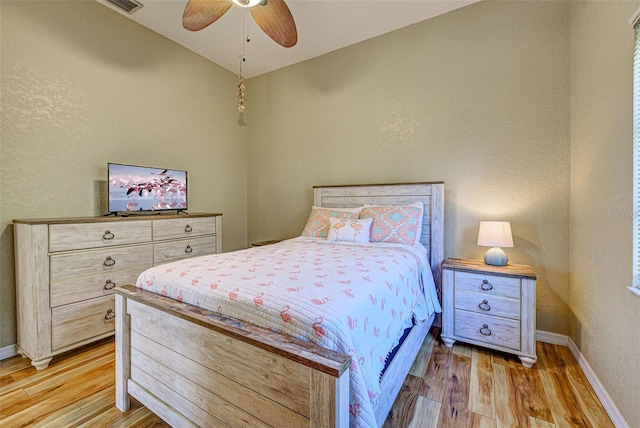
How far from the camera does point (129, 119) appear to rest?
8.92ft

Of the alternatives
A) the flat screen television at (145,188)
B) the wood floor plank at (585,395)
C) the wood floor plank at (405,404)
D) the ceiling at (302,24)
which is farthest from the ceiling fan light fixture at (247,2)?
the wood floor plank at (585,395)

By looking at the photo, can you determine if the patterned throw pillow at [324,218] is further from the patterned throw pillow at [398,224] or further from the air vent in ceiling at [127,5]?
the air vent in ceiling at [127,5]

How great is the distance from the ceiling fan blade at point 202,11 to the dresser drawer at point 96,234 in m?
1.64

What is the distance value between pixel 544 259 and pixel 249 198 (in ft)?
11.3

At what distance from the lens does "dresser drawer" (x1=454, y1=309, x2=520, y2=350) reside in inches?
76.5

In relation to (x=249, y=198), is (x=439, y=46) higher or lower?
higher

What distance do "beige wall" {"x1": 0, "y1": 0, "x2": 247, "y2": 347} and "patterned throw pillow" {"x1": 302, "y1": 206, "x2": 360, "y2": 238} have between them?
4.98 feet

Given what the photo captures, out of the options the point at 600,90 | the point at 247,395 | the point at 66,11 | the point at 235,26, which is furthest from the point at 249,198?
the point at 600,90

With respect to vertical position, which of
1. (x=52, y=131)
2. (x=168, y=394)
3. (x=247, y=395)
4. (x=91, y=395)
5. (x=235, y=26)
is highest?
(x=235, y=26)

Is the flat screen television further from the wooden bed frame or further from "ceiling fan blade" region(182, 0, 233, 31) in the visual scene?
Result: "ceiling fan blade" region(182, 0, 233, 31)

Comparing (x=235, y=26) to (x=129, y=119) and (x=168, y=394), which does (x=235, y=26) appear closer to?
(x=129, y=119)

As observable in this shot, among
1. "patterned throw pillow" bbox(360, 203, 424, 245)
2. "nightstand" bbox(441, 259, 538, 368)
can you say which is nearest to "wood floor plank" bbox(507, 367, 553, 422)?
"nightstand" bbox(441, 259, 538, 368)

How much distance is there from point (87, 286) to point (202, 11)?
7.18 ft

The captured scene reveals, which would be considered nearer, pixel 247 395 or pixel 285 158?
pixel 247 395
